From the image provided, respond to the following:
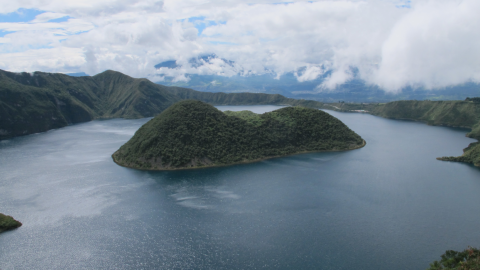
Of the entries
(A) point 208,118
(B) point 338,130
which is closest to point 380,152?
(B) point 338,130

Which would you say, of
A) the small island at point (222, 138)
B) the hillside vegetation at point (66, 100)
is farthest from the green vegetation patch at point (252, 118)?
the hillside vegetation at point (66, 100)

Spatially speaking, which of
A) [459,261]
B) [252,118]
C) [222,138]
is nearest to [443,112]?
[252,118]

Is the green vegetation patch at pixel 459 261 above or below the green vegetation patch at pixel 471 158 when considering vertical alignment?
below

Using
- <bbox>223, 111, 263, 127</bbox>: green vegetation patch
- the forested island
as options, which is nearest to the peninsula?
the forested island

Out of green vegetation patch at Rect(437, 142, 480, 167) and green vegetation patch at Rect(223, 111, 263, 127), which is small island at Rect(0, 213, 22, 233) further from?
green vegetation patch at Rect(437, 142, 480, 167)

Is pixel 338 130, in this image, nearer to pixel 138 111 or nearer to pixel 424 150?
pixel 424 150

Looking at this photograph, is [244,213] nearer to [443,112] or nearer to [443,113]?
[443,113]

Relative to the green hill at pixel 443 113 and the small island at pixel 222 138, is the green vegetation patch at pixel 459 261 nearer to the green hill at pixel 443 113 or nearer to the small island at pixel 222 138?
the small island at pixel 222 138
